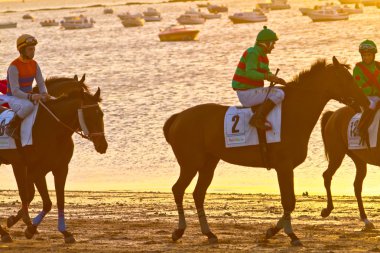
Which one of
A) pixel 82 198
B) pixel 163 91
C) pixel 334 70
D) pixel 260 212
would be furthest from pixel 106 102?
pixel 334 70

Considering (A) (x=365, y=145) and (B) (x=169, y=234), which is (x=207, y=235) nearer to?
(B) (x=169, y=234)

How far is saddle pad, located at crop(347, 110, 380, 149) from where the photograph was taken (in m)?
20.0

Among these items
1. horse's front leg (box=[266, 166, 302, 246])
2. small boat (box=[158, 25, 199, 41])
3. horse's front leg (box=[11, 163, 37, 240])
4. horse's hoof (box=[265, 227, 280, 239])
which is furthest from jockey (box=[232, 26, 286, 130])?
small boat (box=[158, 25, 199, 41])

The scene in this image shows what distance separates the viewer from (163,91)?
64312mm

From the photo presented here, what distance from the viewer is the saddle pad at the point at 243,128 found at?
57.5ft

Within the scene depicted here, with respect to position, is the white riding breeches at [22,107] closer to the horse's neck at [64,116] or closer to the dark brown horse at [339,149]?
the horse's neck at [64,116]

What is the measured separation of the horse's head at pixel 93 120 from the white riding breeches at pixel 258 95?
2349 millimetres

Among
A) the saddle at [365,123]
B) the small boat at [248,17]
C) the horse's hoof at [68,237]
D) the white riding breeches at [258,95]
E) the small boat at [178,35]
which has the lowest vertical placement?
the small boat at [248,17]

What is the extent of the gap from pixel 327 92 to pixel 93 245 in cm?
448

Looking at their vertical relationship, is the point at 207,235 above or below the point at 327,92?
below

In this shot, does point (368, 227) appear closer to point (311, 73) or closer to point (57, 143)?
point (311, 73)

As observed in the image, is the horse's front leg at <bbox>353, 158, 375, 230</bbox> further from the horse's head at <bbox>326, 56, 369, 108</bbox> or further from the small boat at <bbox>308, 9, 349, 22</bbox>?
the small boat at <bbox>308, 9, 349, 22</bbox>

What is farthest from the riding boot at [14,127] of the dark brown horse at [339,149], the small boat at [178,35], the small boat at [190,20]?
the small boat at [190,20]

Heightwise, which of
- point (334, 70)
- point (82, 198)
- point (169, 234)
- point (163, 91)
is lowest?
point (163, 91)
